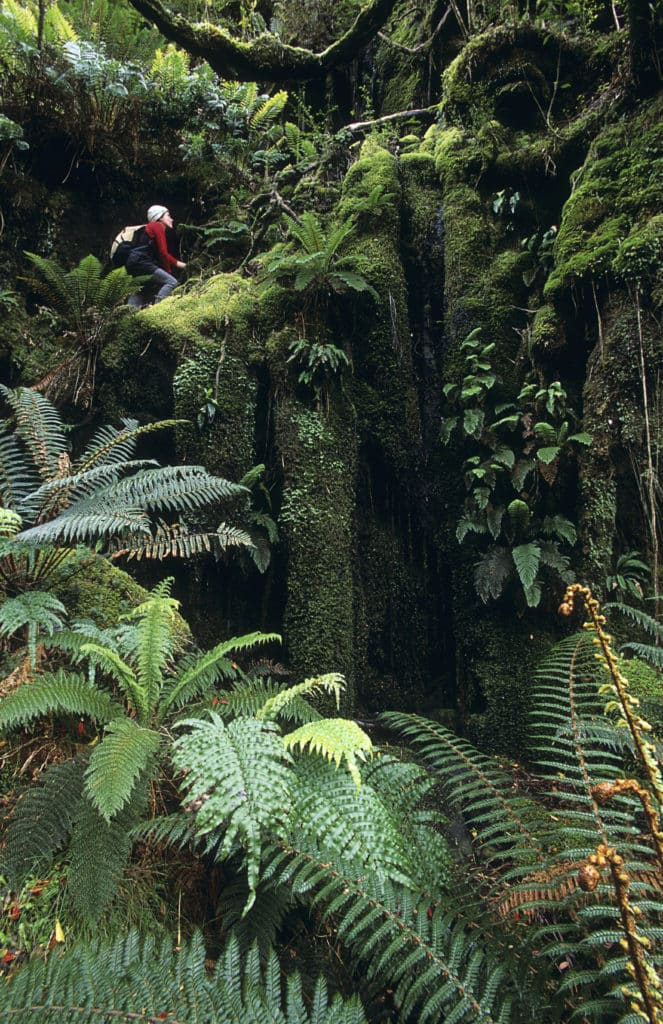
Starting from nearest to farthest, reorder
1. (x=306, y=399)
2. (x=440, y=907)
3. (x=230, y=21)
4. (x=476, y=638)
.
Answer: (x=440, y=907) < (x=476, y=638) < (x=306, y=399) < (x=230, y=21)

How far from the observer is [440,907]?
1.65 metres

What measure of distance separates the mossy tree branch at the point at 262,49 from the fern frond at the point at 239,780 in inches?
262

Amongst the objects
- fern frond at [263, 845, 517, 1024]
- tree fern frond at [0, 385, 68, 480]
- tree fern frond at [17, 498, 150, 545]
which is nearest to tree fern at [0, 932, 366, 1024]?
fern frond at [263, 845, 517, 1024]

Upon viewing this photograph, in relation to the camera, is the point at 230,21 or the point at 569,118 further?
the point at 230,21

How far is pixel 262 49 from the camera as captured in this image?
19.7 feet

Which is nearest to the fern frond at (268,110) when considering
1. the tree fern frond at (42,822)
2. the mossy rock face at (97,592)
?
the mossy rock face at (97,592)

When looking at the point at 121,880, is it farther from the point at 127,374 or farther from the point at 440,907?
the point at 127,374

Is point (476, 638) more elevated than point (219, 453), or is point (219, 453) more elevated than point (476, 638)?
point (219, 453)

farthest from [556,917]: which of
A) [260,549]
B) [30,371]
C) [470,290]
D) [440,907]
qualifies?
[30,371]

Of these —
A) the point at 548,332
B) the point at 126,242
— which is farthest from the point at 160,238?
the point at 548,332

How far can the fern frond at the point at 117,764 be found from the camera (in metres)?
1.66

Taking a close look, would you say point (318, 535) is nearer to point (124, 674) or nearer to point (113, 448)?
point (113, 448)

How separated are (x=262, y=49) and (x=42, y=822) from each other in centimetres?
764

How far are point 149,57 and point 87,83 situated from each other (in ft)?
3.96
